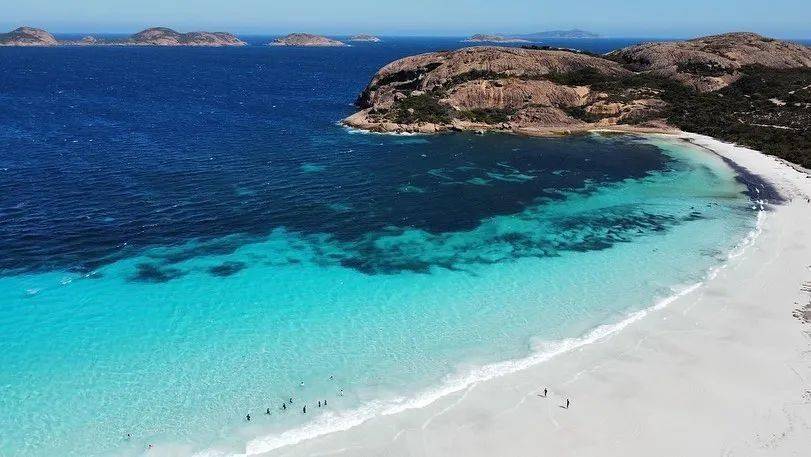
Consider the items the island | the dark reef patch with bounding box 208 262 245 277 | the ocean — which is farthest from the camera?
the island

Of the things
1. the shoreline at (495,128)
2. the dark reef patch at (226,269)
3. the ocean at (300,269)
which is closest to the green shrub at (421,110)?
the shoreline at (495,128)

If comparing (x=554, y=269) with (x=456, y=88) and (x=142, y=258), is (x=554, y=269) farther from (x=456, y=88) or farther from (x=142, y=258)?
(x=456, y=88)

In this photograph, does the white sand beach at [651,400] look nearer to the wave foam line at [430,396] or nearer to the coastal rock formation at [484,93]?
the wave foam line at [430,396]

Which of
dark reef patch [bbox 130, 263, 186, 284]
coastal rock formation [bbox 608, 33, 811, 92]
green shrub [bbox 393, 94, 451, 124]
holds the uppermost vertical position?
coastal rock formation [bbox 608, 33, 811, 92]

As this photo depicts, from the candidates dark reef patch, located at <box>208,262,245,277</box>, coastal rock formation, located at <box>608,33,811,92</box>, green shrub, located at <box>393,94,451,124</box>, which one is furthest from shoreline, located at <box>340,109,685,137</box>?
dark reef patch, located at <box>208,262,245,277</box>

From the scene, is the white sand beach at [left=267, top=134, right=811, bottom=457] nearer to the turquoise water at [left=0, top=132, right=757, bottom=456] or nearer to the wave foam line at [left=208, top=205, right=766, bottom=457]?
the wave foam line at [left=208, top=205, right=766, bottom=457]

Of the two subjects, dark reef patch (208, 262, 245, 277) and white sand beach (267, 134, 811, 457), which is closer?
white sand beach (267, 134, 811, 457)

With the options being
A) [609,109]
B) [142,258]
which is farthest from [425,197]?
[609,109]
